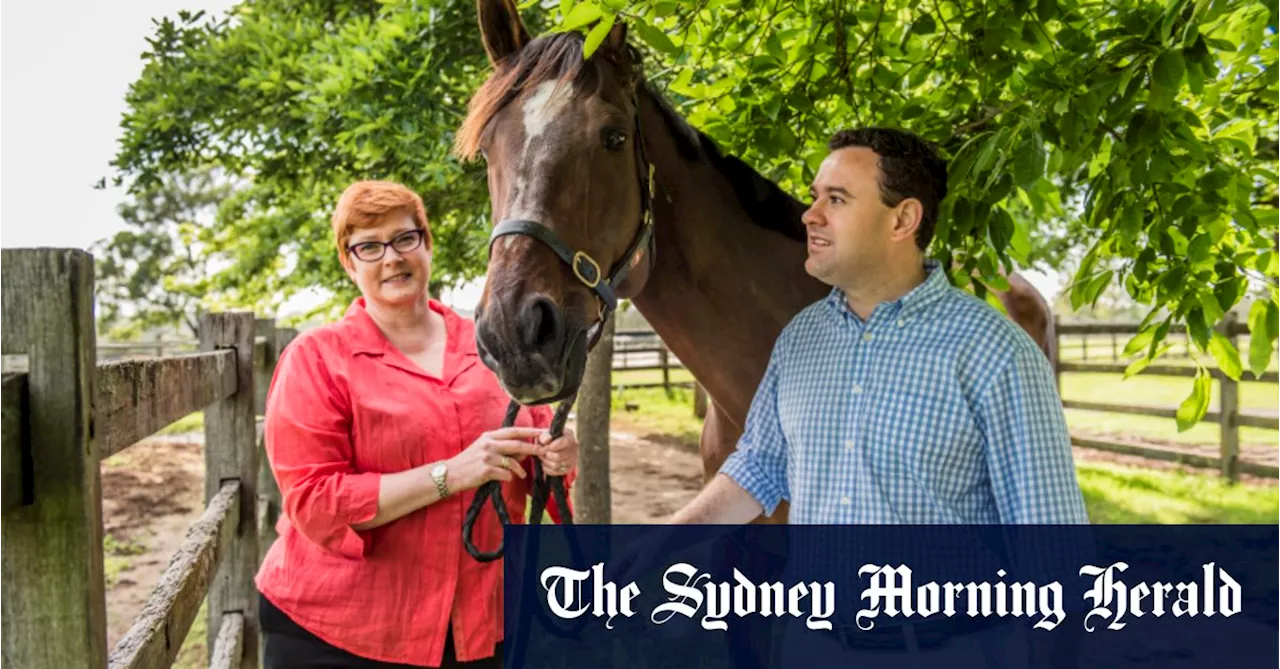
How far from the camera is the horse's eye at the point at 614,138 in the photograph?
6.82ft

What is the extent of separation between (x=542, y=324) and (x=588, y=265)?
221 mm

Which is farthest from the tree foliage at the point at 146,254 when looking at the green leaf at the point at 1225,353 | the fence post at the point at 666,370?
the green leaf at the point at 1225,353

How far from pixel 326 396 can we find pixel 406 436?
8.4 inches

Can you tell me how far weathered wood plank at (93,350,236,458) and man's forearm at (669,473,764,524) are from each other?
1020 millimetres

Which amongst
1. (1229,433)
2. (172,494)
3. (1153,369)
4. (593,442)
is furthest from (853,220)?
(172,494)

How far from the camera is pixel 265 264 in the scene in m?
8.95

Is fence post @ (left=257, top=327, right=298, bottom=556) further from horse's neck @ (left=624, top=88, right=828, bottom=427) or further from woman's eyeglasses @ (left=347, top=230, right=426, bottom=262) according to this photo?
horse's neck @ (left=624, top=88, right=828, bottom=427)

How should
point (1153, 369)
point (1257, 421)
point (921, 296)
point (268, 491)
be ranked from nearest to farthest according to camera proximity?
1. point (921, 296)
2. point (268, 491)
3. point (1257, 421)
4. point (1153, 369)

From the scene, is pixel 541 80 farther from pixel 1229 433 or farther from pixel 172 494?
pixel 172 494

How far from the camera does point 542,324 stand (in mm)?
1822

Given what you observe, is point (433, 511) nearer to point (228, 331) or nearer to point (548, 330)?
point (548, 330)

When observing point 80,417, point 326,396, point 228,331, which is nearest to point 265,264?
→ point 228,331

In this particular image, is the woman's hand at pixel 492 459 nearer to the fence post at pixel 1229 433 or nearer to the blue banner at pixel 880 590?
the blue banner at pixel 880 590

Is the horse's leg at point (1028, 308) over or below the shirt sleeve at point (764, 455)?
over
